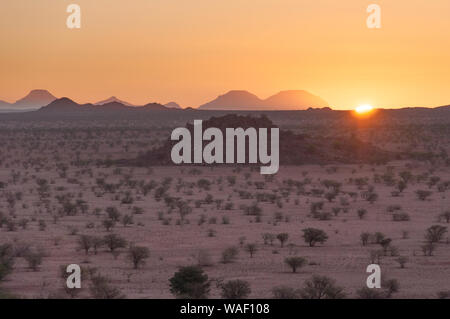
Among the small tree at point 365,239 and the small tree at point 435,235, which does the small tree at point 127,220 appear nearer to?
the small tree at point 365,239

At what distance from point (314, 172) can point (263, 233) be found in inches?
950

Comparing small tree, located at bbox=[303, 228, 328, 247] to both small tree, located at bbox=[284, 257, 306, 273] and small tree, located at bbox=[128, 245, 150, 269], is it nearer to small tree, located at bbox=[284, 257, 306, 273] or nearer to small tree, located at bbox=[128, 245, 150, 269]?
small tree, located at bbox=[284, 257, 306, 273]

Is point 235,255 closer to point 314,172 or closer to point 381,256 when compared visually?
point 381,256

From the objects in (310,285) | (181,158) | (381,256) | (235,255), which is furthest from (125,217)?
(181,158)

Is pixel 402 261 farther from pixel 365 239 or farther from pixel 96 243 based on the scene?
pixel 96 243

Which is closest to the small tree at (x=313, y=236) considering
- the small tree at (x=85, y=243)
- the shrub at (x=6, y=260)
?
the small tree at (x=85, y=243)

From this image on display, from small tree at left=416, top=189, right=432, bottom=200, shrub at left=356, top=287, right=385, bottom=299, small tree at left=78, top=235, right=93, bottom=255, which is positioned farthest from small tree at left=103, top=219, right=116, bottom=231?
small tree at left=416, top=189, right=432, bottom=200

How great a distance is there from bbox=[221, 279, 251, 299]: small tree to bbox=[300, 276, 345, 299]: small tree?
1079 mm

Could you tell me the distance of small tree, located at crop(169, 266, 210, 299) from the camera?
15.8 meters

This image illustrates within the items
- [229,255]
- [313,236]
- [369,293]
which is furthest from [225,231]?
[369,293]

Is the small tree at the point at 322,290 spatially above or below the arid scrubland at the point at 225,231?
below

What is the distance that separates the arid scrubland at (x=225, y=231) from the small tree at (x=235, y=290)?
2cm

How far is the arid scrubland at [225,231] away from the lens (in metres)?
17.4
